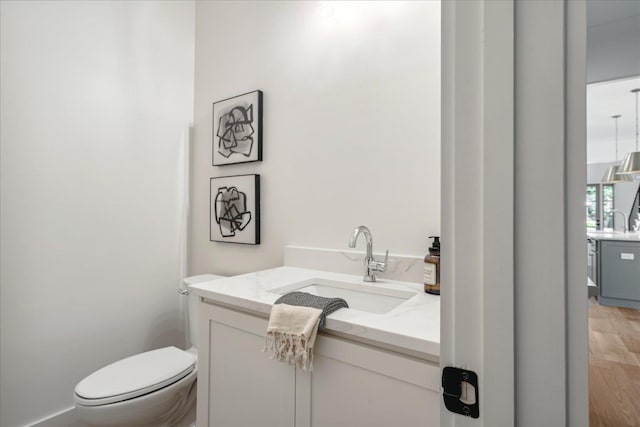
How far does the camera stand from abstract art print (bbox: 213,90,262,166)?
5.64 feet

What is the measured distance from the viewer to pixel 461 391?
427 mm

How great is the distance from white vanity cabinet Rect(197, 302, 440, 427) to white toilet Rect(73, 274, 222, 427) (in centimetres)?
25

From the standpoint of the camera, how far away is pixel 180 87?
2.05 meters

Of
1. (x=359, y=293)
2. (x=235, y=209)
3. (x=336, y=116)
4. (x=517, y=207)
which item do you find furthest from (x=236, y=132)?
(x=517, y=207)

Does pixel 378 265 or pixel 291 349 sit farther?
pixel 378 265

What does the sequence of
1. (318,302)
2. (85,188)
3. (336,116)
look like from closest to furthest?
1. (318,302)
2. (336,116)
3. (85,188)

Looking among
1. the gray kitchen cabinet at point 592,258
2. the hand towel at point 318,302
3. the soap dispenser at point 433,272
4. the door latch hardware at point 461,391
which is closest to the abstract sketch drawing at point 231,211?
the hand towel at point 318,302

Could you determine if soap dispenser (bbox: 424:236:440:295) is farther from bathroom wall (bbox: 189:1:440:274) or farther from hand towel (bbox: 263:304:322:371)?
hand towel (bbox: 263:304:322:371)

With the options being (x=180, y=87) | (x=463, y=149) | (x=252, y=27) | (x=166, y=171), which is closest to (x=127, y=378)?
(x=166, y=171)

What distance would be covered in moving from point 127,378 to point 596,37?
171cm

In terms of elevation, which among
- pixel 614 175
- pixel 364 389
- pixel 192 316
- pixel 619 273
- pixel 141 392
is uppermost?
pixel 614 175

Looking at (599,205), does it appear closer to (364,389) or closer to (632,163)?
(632,163)

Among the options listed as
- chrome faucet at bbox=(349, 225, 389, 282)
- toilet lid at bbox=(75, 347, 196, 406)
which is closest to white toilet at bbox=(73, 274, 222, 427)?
toilet lid at bbox=(75, 347, 196, 406)

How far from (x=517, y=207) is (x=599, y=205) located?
9 cm
